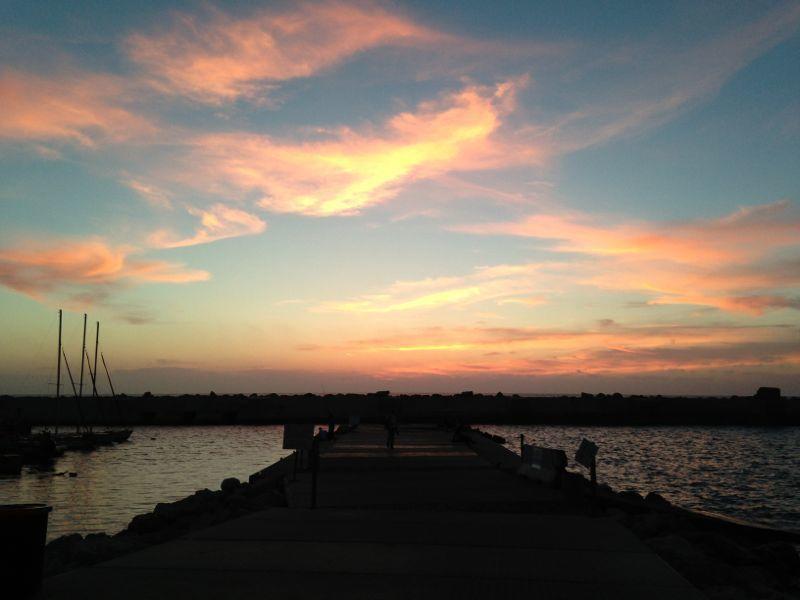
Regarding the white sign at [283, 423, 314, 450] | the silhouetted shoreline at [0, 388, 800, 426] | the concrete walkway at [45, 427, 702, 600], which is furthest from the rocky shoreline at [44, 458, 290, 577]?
the silhouetted shoreline at [0, 388, 800, 426]

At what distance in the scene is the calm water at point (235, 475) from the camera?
28.5m

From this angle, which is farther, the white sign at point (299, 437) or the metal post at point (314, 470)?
the white sign at point (299, 437)

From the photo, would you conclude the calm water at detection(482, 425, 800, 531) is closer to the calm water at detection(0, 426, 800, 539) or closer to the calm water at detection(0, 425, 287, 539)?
the calm water at detection(0, 426, 800, 539)

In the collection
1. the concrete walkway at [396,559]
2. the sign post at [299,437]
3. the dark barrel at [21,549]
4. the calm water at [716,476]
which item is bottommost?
the calm water at [716,476]

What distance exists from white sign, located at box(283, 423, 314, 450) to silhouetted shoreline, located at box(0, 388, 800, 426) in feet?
287

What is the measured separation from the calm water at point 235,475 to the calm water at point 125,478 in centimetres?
5

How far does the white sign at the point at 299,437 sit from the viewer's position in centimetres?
1725

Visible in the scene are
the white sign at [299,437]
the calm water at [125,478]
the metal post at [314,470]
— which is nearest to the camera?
the metal post at [314,470]

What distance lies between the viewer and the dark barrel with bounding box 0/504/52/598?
7164 millimetres

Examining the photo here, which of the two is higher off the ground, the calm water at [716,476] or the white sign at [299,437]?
the white sign at [299,437]

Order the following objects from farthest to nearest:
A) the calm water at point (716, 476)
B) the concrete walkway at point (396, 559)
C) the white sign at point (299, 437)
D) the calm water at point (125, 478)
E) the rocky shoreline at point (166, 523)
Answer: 1. the calm water at point (716, 476)
2. the calm water at point (125, 478)
3. the white sign at point (299, 437)
4. the rocky shoreline at point (166, 523)
5. the concrete walkway at point (396, 559)

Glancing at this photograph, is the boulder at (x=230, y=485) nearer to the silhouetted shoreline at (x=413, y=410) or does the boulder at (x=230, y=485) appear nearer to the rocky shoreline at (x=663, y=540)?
the rocky shoreline at (x=663, y=540)

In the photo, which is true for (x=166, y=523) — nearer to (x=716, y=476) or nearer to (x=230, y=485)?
(x=230, y=485)

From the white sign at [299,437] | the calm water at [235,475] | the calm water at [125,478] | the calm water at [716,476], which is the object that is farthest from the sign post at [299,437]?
the calm water at [716,476]
